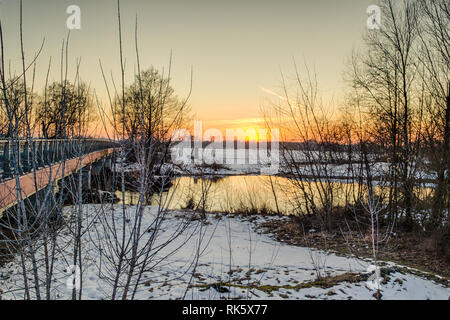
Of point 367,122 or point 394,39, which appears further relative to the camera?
point 367,122

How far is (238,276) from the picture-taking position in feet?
23.8

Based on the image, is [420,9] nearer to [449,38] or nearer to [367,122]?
[449,38]

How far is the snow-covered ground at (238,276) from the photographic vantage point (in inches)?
207

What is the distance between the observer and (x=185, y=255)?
30.2 feet

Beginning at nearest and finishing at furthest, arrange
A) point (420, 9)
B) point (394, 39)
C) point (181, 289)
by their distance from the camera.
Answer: point (181, 289) → point (420, 9) → point (394, 39)

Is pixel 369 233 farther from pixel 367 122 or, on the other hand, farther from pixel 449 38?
pixel 449 38

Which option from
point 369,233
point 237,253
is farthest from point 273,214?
point 237,253

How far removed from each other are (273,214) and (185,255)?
7.75m

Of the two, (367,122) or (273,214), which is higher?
(367,122)

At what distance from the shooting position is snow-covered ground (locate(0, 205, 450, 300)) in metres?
5.27

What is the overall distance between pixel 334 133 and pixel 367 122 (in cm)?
144
